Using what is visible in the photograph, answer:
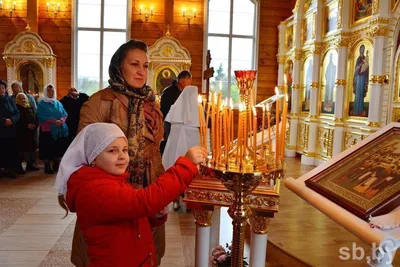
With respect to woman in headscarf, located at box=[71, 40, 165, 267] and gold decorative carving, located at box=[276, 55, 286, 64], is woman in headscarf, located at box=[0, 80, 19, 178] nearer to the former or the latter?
woman in headscarf, located at box=[71, 40, 165, 267]

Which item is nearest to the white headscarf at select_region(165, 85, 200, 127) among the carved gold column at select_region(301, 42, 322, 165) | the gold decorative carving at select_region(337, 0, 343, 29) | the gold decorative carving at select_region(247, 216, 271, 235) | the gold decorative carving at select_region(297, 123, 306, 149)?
the gold decorative carving at select_region(247, 216, 271, 235)

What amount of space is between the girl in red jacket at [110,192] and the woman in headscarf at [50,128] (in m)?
5.22

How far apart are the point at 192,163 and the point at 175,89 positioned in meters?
3.54

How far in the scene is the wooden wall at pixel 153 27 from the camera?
403 inches

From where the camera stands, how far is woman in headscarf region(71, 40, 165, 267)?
174 cm

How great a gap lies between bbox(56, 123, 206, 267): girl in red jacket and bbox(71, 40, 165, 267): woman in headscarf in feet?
1.12

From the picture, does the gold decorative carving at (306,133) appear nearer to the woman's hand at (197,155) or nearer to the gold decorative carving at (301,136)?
the gold decorative carving at (301,136)

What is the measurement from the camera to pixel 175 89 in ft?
15.5

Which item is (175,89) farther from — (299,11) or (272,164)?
(299,11)

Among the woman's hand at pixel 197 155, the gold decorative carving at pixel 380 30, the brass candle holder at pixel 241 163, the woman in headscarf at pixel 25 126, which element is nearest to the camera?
the brass candle holder at pixel 241 163

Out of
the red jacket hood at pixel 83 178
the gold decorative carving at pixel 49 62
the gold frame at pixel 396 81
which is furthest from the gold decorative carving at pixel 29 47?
the red jacket hood at pixel 83 178

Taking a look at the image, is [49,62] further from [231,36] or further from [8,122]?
[231,36]

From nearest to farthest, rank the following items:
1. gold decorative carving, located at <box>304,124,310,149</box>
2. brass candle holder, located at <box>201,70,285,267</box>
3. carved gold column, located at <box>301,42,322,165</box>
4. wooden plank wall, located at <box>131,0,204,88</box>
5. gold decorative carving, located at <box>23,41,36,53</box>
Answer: brass candle holder, located at <box>201,70,285,267</box>, carved gold column, located at <box>301,42,322,165</box>, gold decorative carving, located at <box>304,124,310,149</box>, gold decorative carving, located at <box>23,41,36,53</box>, wooden plank wall, located at <box>131,0,204,88</box>

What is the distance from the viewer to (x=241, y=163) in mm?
1151
